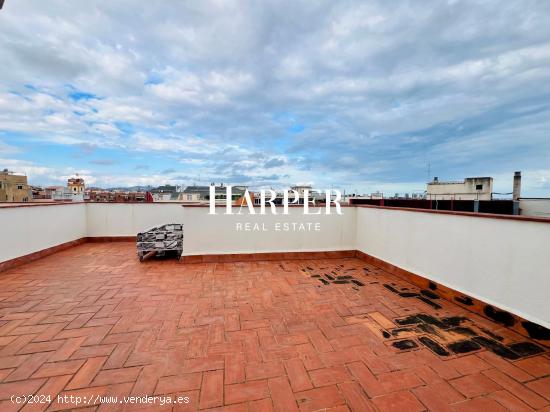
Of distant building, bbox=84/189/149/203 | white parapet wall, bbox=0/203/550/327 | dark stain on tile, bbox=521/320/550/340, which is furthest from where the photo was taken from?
distant building, bbox=84/189/149/203

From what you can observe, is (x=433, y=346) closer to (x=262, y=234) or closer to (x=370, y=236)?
(x=370, y=236)

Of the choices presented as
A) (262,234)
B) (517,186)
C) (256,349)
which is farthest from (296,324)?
(517,186)

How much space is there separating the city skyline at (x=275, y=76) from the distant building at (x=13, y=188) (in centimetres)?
1461

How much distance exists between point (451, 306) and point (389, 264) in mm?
1255

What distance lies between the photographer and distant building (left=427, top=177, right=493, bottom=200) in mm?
17391

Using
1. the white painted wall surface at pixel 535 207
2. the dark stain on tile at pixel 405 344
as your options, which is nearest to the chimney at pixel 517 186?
the white painted wall surface at pixel 535 207

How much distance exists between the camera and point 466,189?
759 inches

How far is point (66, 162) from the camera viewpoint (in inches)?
663

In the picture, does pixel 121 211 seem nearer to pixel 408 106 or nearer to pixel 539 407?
pixel 539 407

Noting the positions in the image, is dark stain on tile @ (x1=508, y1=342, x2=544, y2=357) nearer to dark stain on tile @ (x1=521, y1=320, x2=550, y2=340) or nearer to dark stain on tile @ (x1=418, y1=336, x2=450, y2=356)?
dark stain on tile @ (x1=521, y1=320, x2=550, y2=340)

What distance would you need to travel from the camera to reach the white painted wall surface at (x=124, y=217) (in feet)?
19.9

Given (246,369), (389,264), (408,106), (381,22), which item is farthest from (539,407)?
(408,106)

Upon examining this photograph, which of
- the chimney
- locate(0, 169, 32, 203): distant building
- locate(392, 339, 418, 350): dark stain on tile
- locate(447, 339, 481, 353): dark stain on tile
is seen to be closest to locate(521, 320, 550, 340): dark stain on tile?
locate(447, 339, 481, 353): dark stain on tile

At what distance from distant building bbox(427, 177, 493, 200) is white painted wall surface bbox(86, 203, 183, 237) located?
18.0 m
